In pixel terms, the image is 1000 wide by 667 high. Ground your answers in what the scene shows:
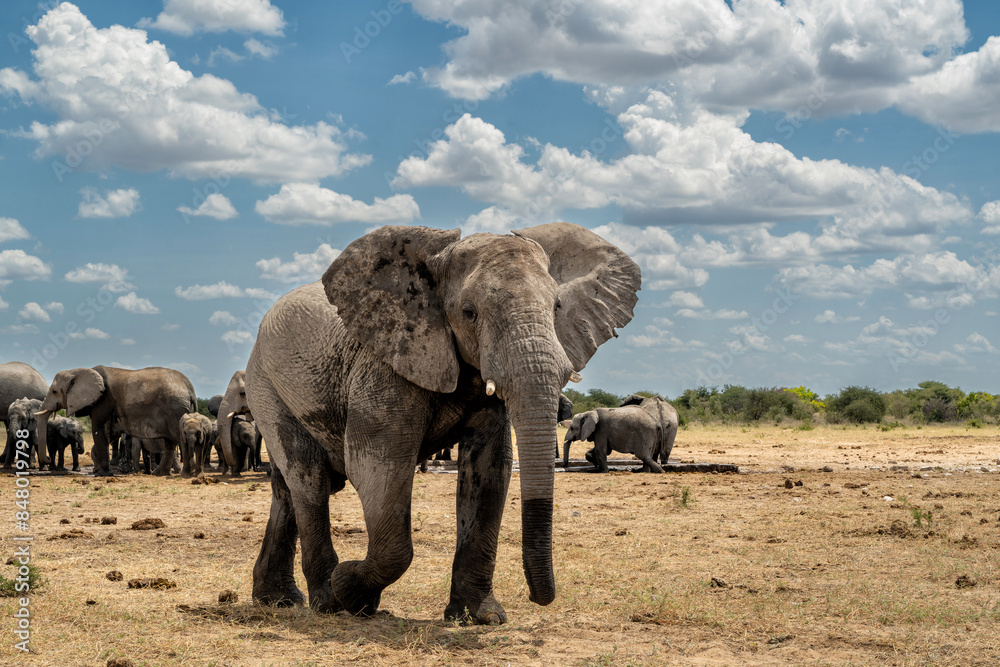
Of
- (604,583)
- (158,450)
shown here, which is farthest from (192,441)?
(604,583)

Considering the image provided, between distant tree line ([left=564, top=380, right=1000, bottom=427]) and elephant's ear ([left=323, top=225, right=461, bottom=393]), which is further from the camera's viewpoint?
distant tree line ([left=564, top=380, right=1000, bottom=427])

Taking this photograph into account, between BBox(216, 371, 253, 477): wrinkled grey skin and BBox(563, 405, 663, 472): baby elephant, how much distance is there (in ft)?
24.9

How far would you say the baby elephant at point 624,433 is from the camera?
21.5 meters

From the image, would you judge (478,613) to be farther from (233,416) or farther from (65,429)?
(65,429)

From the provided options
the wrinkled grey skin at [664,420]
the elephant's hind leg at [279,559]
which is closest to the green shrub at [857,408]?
the wrinkled grey skin at [664,420]

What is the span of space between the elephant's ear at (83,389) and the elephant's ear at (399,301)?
20000 mm

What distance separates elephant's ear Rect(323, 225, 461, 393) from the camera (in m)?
6.39

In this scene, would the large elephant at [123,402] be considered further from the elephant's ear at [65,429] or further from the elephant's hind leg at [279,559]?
the elephant's hind leg at [279,559]

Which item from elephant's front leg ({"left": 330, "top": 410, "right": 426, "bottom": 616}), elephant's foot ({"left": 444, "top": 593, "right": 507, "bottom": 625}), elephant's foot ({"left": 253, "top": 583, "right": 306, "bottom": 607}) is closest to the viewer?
elephant's front leg ({"left": 330, "top": 410, "right": 426, "bottom": 616})

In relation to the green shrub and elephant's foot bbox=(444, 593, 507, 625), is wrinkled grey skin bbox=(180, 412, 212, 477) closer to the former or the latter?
elephant's foot bbox=(444, 593, 507, 625)

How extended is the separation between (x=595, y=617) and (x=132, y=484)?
49.3 feet

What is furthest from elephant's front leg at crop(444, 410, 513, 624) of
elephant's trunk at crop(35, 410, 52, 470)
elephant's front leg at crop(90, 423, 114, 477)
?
elephant's trunk at crop(35, 410, 52, 470)

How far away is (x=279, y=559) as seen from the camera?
825cm

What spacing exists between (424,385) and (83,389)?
68.6 ft
